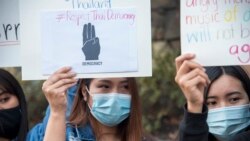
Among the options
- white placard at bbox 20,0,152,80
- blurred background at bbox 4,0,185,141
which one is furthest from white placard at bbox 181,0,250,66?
blurred background at bbox 4,0,185,141

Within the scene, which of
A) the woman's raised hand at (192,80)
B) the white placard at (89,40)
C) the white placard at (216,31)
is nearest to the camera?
the woman's raised hand at (192,80)

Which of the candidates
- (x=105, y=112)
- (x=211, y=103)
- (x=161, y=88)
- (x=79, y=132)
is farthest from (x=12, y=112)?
(x=161, y=88)

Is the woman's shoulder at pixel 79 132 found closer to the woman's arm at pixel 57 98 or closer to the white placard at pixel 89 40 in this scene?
the woman's arm at pixel 57 98

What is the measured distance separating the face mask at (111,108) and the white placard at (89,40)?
0.21 m

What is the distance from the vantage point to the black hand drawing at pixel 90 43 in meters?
4.09

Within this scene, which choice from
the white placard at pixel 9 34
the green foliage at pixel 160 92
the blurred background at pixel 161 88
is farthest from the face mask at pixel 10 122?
the green foliage at pixel 160 92

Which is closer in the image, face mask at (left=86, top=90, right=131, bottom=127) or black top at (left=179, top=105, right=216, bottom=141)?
black top at (left=179, top=105, right=216, bottom=141)

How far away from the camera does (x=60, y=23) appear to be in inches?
162

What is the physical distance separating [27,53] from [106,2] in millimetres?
465

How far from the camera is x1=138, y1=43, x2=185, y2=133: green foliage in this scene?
290 inches

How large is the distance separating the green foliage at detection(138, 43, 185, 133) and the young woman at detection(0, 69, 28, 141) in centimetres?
275

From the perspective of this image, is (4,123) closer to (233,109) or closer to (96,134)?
(96,134)

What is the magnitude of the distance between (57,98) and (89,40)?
0.33m

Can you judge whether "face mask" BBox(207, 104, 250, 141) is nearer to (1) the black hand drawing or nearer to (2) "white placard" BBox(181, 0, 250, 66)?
(2) "white placard" BBox(181, 0, 250, 66)
